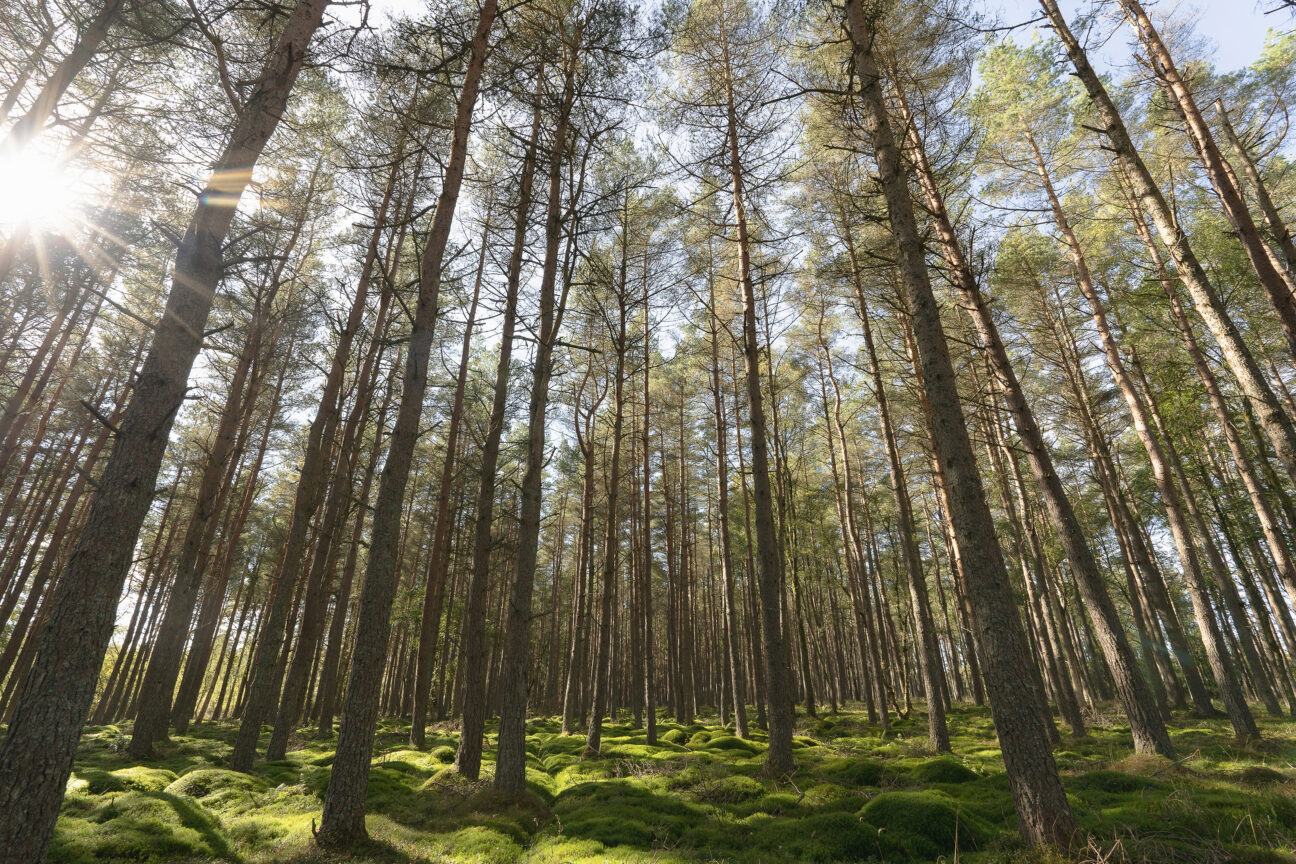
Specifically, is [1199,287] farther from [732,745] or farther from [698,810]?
[732,745]

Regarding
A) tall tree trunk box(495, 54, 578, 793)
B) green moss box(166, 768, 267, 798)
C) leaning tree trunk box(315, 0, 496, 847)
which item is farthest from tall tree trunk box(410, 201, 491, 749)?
leaning tree trunk box(315, 0, 496, 847)

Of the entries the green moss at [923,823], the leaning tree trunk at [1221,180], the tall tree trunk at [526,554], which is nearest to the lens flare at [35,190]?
the tall tree trunk at [526,554]

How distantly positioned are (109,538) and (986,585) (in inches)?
306

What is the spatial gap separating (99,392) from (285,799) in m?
19.3

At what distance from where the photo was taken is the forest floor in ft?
15.2

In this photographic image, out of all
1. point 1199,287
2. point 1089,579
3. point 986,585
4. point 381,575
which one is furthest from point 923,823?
point 1199,287

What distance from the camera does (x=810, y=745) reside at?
1141 cm

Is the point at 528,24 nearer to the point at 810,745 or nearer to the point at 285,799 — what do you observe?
the point at 285,799

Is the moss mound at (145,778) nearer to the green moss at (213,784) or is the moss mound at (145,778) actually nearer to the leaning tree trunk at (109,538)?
the green moss at (213,784)

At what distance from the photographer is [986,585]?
4.81 metres

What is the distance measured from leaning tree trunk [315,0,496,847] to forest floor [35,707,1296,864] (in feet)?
1.51

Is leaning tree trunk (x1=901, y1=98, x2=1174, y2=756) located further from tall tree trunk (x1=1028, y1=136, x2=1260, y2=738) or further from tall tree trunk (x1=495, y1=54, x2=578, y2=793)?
tall tree trunk (x1=495, y1=54, x2=578, y2=793)

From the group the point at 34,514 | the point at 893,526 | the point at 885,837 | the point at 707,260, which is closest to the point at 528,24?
the point at 707,260

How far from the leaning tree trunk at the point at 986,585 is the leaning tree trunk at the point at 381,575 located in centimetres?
574
